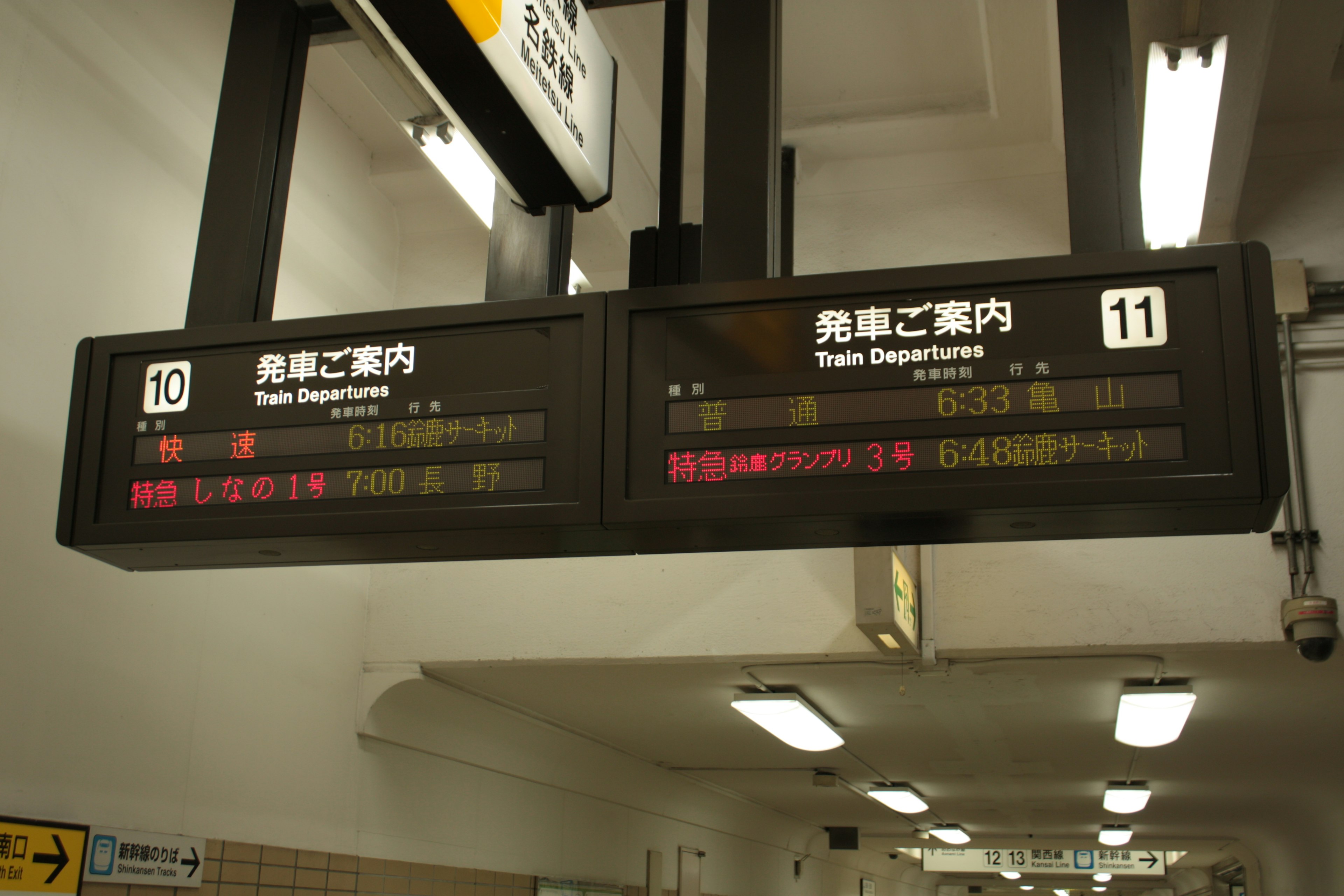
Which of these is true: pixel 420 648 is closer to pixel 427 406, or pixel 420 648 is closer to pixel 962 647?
pixel 962 647

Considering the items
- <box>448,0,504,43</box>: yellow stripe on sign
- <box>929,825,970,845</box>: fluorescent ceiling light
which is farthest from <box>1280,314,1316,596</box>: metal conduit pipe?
<box>929,825,970,845</box>: fluorescent ceiling light

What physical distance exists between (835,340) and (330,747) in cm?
420

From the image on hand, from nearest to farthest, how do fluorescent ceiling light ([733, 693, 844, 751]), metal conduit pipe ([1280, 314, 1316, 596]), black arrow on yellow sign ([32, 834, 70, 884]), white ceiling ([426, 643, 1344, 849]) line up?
black arrow on yellow sign ([32, 834, 70, 884]) < metal conduit pipe ([1280, 314, 1316, 596]) < white ceiling ([426, 643, 1344, 849]) < fluorescent ceiling light ([733, 693, 844, 751])

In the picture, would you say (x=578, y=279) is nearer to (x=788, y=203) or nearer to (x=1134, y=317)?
(x=788, y=203)

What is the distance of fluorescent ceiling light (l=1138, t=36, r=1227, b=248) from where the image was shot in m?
3.88

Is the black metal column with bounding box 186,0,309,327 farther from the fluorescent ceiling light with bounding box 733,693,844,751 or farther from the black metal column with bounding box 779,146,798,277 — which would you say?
the fluorescent ceiling light with bounding box 733,693,844,751

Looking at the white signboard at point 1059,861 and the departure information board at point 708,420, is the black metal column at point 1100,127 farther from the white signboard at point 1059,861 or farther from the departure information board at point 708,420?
the white signboard at point 1059,861

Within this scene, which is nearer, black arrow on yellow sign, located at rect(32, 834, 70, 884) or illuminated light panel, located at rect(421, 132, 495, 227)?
black arrow on yellow sign, located at rect(32, 834, 70, 884)

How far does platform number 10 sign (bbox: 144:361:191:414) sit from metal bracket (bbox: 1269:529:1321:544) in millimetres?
4466

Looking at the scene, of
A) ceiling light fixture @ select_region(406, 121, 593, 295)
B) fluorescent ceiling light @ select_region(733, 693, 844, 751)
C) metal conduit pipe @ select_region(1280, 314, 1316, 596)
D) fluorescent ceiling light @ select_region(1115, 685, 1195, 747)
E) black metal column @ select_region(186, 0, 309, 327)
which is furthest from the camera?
fluorescent ceiling light @ select_region(733, 693, 844, 751)

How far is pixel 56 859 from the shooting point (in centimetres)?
409

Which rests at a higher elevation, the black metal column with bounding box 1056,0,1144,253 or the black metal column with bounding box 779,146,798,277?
the black metal column with bounding box 779,146,798,277

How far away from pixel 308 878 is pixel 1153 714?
4.68 metres

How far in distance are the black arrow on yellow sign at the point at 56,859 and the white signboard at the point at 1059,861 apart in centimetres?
1558
